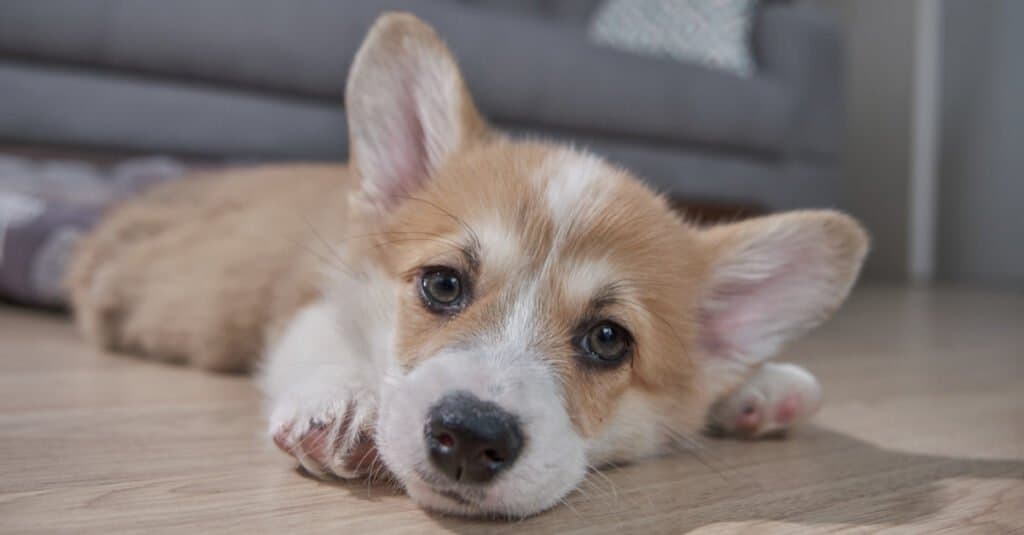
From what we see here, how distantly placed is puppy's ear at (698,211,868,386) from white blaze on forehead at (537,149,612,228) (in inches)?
8.8

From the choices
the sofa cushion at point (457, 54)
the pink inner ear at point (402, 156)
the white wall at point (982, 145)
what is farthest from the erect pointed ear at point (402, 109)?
the white wall at point (982, 145)

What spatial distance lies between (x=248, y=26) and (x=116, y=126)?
56 centimetres

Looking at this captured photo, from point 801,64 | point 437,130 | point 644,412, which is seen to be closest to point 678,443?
point 644,412

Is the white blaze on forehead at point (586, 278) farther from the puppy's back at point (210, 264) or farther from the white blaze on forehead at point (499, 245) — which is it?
the puppy's back at point (210, 264)

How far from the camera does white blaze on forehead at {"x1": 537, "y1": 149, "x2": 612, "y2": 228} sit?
1.25 metres

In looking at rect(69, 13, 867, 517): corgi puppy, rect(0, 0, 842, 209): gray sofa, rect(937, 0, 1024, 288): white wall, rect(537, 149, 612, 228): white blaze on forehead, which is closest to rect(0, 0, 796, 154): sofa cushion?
rect(0, 0, 842, 209): gray sofa

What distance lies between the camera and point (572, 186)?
130 centimetres

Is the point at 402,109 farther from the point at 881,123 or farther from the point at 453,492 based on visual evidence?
the point at 881,123

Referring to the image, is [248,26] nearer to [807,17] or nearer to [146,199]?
[146,199]

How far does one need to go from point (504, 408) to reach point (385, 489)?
0.22m

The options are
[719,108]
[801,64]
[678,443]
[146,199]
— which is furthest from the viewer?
[801,64]

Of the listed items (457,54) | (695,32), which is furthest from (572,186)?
(695,32)

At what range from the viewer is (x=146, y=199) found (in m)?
2.26

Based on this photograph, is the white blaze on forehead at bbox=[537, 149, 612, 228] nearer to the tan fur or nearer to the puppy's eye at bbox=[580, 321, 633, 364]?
the tan fur
